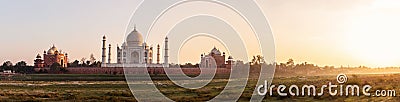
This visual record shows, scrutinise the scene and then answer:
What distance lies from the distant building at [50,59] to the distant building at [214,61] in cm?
1948

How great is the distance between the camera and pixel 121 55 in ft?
231

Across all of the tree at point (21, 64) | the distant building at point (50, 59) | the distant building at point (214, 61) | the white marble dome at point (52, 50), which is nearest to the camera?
the distant building at point (214, 61)

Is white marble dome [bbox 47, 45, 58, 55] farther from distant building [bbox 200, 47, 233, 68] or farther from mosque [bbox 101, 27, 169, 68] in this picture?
distant building [bbox 200, 47, 233, 68]

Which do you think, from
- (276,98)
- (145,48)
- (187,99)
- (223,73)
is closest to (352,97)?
(276,98)

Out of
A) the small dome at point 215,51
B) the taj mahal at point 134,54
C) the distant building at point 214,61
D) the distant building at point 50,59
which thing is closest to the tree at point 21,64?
the distant building at point 50,59

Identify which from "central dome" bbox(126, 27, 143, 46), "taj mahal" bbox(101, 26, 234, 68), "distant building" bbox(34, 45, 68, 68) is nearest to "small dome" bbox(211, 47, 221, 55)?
"taj mahal" bbox(101, 26, 234, 68)

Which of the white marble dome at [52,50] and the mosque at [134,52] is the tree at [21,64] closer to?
the white marble dome at [52,50]

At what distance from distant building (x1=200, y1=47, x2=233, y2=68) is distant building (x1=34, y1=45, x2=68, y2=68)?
63.9 feet

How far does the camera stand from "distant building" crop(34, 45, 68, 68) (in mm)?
65156

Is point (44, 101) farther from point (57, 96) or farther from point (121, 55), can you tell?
point (121, 55)

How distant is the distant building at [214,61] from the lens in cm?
6194

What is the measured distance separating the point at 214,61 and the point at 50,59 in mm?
22569

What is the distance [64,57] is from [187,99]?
48.1 m

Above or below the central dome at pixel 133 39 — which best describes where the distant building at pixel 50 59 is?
below
